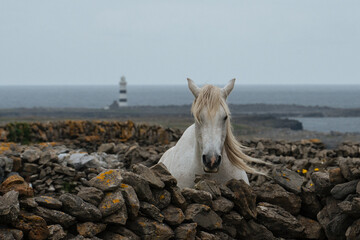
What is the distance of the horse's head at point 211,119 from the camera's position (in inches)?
216

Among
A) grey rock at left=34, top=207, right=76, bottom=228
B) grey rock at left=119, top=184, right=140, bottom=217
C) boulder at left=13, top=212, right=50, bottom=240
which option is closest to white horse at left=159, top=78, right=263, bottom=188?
grey rock at left=119, top=184, right=140, bottom=217

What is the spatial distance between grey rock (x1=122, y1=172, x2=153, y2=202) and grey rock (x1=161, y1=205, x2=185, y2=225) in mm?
193

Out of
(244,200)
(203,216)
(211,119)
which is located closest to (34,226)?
(203,216)

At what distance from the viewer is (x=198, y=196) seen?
15.4 feet

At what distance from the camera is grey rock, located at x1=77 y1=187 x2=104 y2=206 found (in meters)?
4.07

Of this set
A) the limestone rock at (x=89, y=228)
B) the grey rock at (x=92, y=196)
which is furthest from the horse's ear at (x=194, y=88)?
the limestone rock at (x=89, y=228)

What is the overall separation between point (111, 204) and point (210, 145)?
1772 mm

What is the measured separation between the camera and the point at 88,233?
384 centimetres

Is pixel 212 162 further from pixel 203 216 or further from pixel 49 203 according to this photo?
pixel 49 203

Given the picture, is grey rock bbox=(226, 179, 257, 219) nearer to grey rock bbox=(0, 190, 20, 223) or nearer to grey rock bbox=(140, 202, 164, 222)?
grey rock bbox=(140, 202, 164, 222)

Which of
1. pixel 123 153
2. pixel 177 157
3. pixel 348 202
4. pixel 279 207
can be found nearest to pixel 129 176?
pixel 279 207

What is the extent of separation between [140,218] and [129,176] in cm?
40

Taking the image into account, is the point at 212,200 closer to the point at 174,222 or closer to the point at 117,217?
the point at 174,222

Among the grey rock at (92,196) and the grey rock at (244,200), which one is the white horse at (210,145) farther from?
the grey rock at (92,196)
